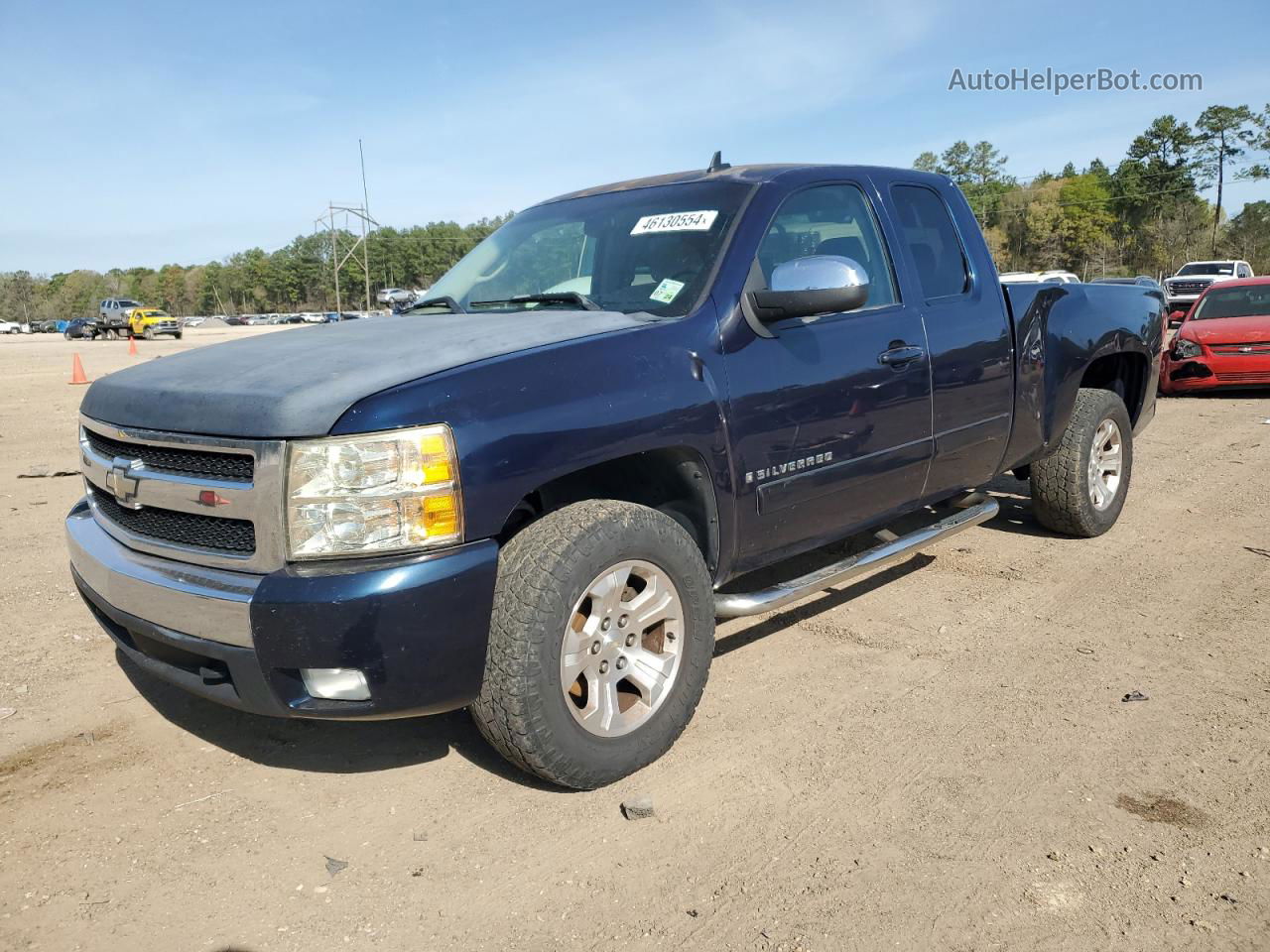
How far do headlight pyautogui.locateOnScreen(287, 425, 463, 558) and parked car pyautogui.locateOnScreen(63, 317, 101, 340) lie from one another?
53.0 m

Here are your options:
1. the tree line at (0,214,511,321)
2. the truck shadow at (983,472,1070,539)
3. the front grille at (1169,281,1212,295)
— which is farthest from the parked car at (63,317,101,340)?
the truck shadow at (983,472,1070,539)

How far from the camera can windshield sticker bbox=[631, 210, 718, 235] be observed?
3.56 meters

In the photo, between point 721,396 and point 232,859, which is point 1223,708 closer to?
point 721,396

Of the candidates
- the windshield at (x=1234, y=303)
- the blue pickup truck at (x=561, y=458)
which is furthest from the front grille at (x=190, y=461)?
the windshield at (x=1234, y=303)

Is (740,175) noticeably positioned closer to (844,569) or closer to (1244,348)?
(844,569)

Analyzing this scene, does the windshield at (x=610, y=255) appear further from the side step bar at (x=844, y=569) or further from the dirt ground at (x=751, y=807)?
the dirt ground at (x=751, y=807)

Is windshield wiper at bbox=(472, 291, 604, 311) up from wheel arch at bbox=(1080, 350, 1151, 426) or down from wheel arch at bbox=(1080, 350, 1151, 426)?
up

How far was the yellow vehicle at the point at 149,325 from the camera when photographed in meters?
45.6

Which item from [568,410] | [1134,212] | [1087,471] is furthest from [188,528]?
[1134,212]

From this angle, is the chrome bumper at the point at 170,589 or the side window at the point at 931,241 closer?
the chrome bumper at the point at 170,589

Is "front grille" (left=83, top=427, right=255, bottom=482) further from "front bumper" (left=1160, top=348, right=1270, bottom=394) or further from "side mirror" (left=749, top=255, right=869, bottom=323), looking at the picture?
"front bumper" (left=1160, top=348, right=1270, bottom=394)

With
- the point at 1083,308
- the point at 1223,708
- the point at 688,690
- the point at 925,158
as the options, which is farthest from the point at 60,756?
the point at 925,158

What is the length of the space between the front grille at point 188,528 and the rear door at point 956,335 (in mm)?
2748

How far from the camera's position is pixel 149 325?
45.6 meters
